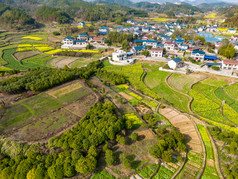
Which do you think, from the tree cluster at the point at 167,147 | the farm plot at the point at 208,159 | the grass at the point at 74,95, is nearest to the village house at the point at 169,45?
the grass at the point at 74,95

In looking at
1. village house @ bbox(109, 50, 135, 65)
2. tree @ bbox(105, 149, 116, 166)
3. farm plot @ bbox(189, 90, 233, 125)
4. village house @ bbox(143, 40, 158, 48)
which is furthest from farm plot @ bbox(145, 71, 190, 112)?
village house @ bbox(143, 40, 158, 48)

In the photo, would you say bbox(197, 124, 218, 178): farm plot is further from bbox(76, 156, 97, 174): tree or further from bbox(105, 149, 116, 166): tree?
bbox(76, 156, 97, 174): tree

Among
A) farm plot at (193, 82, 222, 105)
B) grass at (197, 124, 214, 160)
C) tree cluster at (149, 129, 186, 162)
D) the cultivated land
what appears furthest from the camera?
farm plot at (193, 82, 222, 105)

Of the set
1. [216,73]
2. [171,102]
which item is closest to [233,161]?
[171,102]

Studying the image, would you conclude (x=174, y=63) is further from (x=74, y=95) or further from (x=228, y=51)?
(x=74, y=95)

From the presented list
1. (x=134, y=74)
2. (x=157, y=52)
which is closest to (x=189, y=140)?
(x=134, y=74)

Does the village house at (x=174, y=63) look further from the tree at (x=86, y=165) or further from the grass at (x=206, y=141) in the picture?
the tree at (x=86, y=165)

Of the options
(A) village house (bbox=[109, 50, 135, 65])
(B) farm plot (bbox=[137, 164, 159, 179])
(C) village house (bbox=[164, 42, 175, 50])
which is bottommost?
(B) farm plot (bbox=[137, 164, 159, 179])
